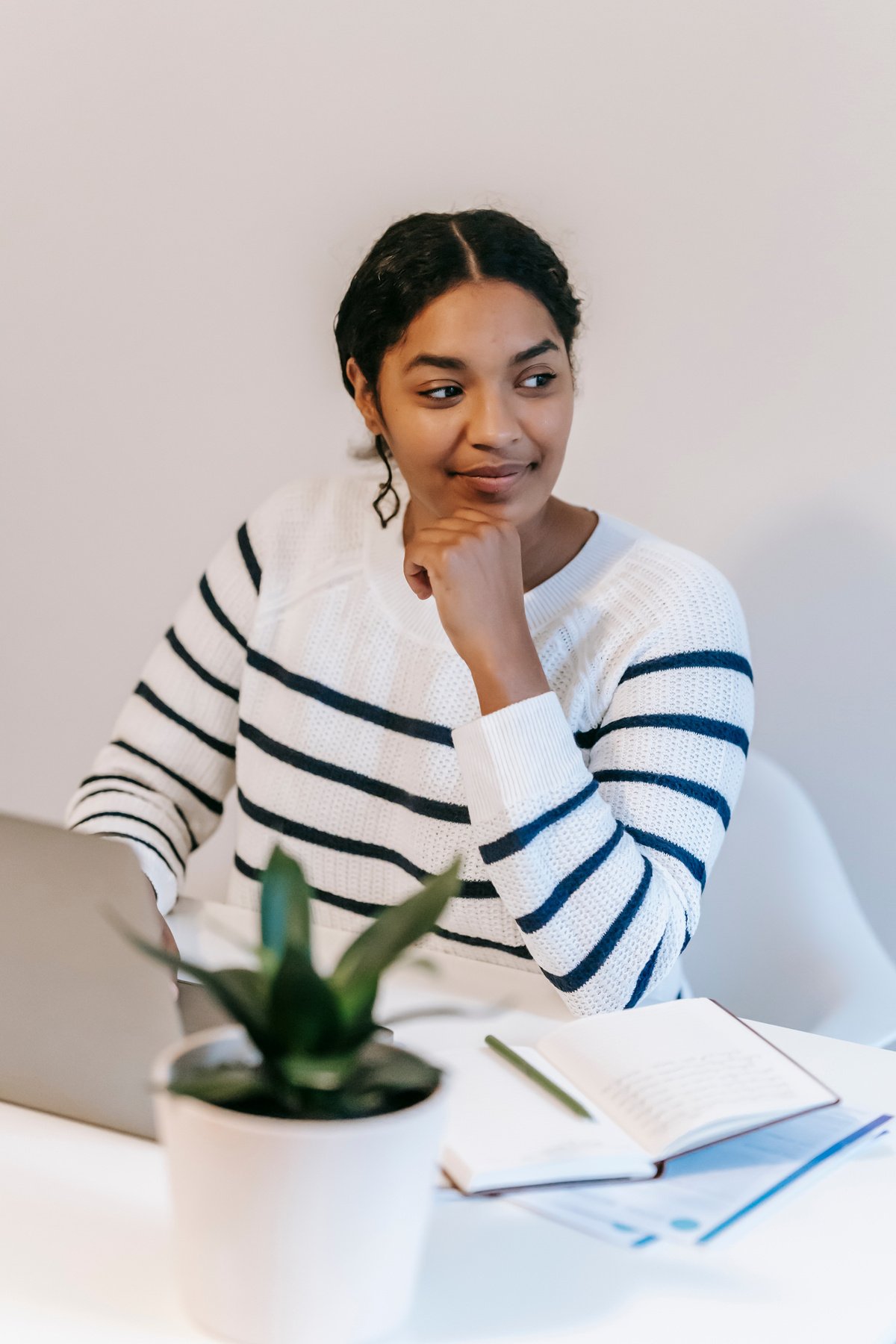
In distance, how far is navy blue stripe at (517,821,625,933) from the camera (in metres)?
1.07

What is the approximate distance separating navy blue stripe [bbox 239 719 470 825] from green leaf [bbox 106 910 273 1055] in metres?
0.78

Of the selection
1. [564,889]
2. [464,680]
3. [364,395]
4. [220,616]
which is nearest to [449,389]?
[364,395]

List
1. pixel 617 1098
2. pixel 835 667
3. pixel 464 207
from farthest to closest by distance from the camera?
1. pixel 464 207
2. pixel 835 667
3. pixel 617 1098

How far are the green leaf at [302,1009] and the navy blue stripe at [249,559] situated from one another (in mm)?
1037

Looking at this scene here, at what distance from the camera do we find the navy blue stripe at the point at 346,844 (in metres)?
1.29

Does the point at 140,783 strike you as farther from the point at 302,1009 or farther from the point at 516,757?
the point at 302,1009

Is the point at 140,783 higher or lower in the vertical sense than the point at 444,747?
lower

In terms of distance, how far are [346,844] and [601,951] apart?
42 centimetres

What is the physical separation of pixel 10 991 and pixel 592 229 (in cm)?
148

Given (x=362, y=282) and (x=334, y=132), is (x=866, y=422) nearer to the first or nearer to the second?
(x=362, y=282)

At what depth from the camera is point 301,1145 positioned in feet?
1.67

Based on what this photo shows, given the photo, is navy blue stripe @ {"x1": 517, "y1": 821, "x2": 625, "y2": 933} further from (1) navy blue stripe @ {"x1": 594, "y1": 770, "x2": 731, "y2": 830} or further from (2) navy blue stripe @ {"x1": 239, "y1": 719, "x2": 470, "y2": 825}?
(2) navy blue stripe @ {"x1": 239, "y1": 719, "x2": 470, "y2": 825}

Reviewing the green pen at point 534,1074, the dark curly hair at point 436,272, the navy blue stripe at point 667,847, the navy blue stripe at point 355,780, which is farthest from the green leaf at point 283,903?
the dark curly hair at point 436,272

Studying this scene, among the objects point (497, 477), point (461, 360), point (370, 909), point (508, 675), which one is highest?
point (461, 360)
